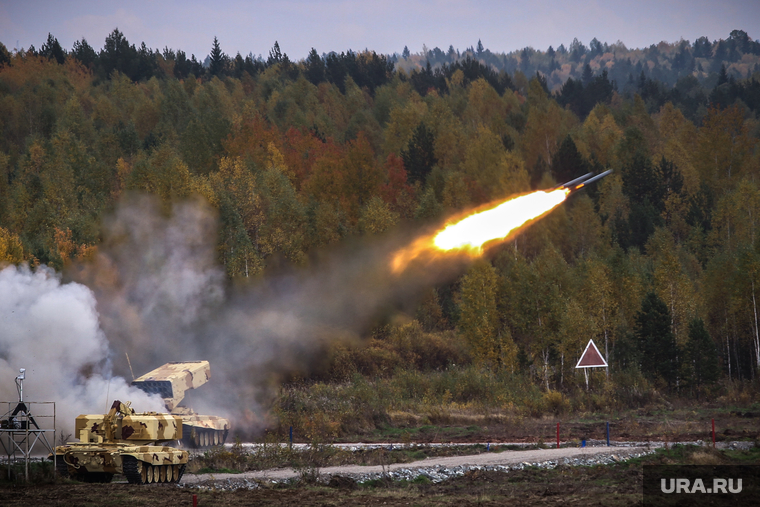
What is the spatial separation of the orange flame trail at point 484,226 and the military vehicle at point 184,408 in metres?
12.8

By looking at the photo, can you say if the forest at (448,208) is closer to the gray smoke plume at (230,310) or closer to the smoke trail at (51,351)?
the gray smoke plume at (230,310)

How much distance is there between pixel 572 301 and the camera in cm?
4744

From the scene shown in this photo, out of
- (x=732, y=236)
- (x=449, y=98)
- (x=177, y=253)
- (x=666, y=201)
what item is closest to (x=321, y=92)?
(x=449, y=98)

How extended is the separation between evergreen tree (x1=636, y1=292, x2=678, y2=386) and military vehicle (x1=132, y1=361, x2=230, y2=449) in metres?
25.8

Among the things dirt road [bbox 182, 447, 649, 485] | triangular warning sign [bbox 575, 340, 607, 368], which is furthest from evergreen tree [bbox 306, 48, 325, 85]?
dirt road [bbox 182, 447, 649, 485]

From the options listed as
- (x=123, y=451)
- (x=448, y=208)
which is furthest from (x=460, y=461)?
(x=448, y=208)

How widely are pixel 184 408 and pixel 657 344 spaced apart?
2796 centimetres

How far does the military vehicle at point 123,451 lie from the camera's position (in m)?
20.4

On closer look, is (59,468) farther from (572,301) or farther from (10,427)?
(572,301)

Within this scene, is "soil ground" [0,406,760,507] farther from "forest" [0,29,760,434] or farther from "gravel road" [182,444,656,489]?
"forest" [0,29,760,434]

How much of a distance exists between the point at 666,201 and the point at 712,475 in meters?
55.8

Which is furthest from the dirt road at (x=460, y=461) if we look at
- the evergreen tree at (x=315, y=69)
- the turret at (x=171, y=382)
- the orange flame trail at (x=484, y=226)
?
the evergreen tree at (x=315, y=69)

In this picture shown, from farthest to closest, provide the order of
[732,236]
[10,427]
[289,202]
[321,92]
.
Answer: [321,92]
[732,236]
[289,202]
[10,427]

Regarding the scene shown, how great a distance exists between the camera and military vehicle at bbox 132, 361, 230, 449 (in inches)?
1088
